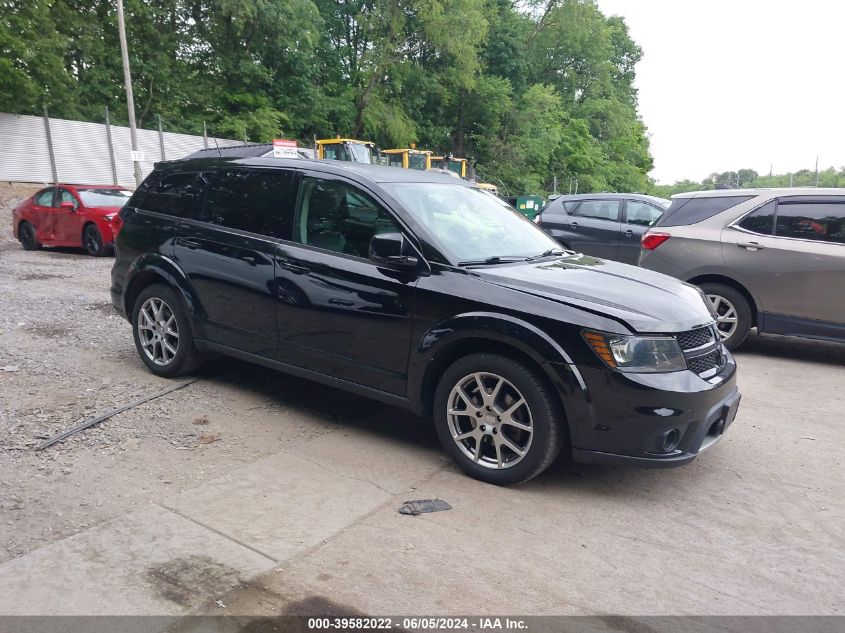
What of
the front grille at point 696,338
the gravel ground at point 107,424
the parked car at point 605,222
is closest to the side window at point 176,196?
the gravel ground at point 107,424

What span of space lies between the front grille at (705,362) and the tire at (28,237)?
15.2 meters

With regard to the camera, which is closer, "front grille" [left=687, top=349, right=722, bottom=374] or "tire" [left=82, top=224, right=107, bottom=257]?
"front grille" [left=687, top=349, right=722, bottom=374]

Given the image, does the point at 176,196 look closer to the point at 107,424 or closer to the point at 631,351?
the point at 107,424

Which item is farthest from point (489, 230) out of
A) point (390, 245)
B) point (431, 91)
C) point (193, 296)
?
point (431, 91)

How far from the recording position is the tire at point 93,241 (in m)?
13.9

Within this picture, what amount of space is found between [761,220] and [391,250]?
16.1ft

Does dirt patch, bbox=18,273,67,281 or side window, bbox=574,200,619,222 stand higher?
side window, bbox=574,200,619,222

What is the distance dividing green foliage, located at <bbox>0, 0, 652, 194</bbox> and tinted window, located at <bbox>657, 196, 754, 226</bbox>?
23664mm

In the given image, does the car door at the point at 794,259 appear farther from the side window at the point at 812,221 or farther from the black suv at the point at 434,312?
the black suv at the point at 434,312

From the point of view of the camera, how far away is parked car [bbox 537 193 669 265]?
39.3 ft

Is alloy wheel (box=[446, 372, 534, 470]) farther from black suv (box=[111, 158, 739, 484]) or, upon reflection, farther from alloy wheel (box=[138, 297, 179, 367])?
alloy wheel (box=[138, 297, 179, 367])

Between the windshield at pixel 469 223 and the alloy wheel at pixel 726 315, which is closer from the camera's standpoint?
the windshield at pixel 469 223

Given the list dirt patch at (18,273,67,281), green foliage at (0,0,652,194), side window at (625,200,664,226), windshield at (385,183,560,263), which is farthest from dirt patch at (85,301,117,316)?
green foliage at (0,0,652,194)

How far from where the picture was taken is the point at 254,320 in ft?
16.3
